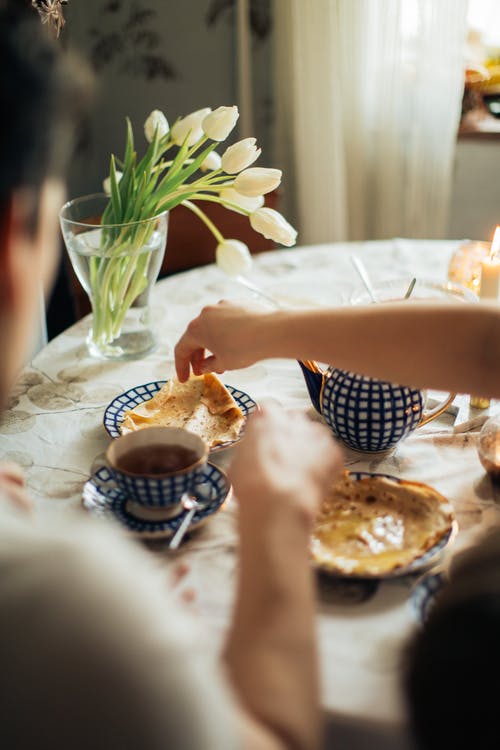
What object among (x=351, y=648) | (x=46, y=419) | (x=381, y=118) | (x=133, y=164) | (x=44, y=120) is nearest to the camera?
(x=44, y=120)

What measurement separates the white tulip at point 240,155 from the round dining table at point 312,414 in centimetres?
31

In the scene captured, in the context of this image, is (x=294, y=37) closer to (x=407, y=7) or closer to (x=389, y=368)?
(x=407, y=7)

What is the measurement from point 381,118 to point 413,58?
22cm

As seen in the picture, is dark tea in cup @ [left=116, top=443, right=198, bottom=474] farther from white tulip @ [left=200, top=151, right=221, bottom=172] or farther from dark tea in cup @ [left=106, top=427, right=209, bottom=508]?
white tulip @ [left=200, top=151, right=221, bottom=172]

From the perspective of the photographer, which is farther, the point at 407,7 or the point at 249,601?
the point at 407,7

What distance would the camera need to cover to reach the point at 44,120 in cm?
53

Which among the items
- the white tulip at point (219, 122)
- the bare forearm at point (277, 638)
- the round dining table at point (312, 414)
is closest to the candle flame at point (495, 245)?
the round dining table at point (312, 414)

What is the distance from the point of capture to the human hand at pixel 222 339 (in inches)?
40.7

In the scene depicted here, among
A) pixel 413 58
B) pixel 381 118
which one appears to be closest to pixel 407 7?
pixel 413 58

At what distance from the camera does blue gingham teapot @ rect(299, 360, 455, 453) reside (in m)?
0.94

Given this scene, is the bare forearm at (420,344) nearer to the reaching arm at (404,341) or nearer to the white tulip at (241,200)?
the reaching arm at (404,341)

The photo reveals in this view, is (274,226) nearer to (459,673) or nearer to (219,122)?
(219,122)

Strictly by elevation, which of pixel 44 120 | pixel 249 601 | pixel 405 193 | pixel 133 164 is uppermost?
pixel 44 120

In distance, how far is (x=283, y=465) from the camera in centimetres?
73
